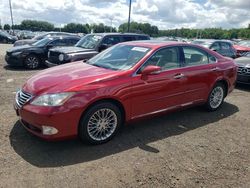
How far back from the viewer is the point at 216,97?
6238 mm

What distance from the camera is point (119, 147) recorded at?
430 cm

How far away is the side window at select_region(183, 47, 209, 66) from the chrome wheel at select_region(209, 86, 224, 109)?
29.3 inches

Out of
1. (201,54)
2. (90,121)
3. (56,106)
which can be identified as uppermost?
(201,54)

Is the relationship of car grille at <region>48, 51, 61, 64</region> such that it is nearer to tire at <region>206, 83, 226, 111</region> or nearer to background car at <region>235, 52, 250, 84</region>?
tire at <region>206, 83, 226, 111</region>

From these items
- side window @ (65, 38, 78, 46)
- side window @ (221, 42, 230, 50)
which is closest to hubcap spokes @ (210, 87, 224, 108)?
side window @ (65, 38, 78, 46)

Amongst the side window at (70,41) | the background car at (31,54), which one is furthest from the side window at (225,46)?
the background car at (31,54)

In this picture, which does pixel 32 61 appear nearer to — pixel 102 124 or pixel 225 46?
pixel 102 124

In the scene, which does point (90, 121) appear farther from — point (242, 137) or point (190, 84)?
point (242, 137)

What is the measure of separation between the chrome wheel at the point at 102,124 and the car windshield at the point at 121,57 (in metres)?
0.88

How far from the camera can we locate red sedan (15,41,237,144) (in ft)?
12.7

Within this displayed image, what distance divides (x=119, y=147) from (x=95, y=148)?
1.25ft

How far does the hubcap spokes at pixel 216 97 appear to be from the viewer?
6.14 m

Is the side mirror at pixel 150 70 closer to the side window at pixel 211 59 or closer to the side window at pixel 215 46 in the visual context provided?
the side window at pixel 211 59

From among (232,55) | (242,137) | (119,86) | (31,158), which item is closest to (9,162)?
(31,158)
